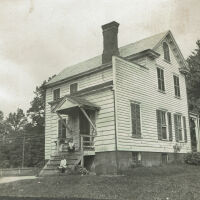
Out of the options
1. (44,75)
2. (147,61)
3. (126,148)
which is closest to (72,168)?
(126,148)

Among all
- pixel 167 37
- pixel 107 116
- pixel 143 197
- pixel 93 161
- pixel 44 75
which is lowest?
pixel 143 197

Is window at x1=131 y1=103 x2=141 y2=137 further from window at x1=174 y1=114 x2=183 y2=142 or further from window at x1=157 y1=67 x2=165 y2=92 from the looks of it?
window at x1=174 y1=114 x2=183 y2=142

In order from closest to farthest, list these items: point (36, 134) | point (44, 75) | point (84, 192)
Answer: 1. point (84, 192)
2. point (36, 134)
3. point (44, 75)

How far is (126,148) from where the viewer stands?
57.8 feet

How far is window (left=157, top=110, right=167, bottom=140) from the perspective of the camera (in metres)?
21.1

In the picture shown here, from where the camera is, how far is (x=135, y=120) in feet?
62.0

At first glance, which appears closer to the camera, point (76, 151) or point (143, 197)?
point (143, 197)

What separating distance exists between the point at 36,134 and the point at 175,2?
41.6m

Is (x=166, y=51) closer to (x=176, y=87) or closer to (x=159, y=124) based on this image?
(x=176, y=87)

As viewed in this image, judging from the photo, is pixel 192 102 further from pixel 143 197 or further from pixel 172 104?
pixel 143 197

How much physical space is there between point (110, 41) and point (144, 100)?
5.12 metres

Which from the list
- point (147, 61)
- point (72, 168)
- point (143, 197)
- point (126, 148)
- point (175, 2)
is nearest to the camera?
point (143, 197)

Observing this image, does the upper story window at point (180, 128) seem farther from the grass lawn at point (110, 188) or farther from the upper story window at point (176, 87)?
the grass lawn at point (110, 188)

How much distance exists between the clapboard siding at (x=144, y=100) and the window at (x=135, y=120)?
0.33 metres
